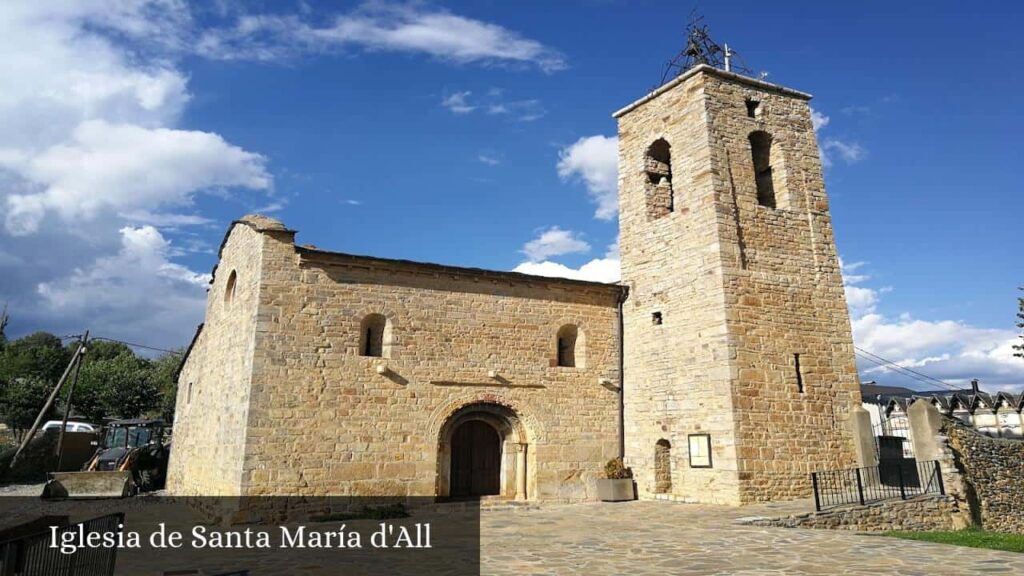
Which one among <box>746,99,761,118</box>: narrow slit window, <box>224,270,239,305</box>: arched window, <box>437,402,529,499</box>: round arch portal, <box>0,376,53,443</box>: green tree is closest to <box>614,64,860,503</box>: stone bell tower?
Result: <box>746,99,761,118</box>: narrow slit window

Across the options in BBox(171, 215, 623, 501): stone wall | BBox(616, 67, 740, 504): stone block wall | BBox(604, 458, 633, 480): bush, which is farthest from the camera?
BBox(604, 458, 633, 480): bush

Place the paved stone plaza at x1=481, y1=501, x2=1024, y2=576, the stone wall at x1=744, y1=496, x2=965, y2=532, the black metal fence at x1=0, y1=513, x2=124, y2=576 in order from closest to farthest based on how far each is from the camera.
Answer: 1. the black metal fence at x1=0, y1=513, x2=124, y2=576
2. the paved stone plaza at x1=481, y1=501, x2=1024, y2=576
3. the stone wall at x1=744, y1=496, x2=965, y2=532

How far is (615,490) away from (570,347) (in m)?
3.56

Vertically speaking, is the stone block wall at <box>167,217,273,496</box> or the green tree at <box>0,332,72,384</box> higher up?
the green tree at <box>0,332,72,384</box>

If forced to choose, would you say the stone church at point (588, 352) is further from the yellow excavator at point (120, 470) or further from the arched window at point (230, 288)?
the yellow excavator at point (120, 470)

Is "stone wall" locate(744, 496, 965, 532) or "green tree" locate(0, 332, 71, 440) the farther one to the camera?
"green tree" locate(0, 332, 71, 440)

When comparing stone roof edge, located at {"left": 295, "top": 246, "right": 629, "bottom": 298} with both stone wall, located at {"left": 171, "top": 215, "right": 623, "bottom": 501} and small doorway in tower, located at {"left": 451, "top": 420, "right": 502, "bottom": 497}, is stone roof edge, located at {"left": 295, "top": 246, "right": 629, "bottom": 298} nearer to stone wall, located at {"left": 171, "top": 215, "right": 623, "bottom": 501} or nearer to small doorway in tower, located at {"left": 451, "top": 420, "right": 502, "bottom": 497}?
stone wall, located at {"left": 171, "top": 215, "right": 623, "bottom": 501}

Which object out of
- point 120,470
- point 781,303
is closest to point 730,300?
point 781,303

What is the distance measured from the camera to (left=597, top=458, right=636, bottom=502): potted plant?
14164mm

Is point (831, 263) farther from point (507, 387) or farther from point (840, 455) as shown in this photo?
point (507, 387)

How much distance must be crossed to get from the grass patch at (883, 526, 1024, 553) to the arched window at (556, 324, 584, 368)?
716 centimetres

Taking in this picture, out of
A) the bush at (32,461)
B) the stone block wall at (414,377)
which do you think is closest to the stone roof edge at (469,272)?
the stone block wall at (414,377)

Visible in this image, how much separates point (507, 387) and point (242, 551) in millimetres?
6792

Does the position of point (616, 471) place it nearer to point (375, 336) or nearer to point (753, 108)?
point (375, 336)
